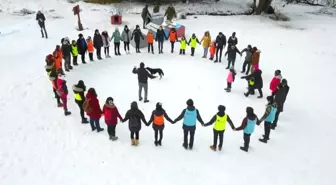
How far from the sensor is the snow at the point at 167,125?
8535mm

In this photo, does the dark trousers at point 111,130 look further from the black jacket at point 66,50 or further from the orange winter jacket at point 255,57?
the orange winter jacket at point 255,57

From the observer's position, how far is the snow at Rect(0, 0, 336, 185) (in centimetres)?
854

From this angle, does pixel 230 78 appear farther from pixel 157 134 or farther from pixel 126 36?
pixel 126 36

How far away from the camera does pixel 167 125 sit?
10617 mm

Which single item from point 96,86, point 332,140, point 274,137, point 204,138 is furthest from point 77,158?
point 332,140

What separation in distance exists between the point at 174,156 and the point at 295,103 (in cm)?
586

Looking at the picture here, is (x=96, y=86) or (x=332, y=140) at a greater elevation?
(x=96, y=86)

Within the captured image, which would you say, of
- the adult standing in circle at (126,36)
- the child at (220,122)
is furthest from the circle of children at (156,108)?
the adult standing in circle at (126,36)

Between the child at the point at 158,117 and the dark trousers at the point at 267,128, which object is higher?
the child at the point at 158,117

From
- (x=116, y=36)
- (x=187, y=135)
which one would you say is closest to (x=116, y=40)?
(x=116, y=36)

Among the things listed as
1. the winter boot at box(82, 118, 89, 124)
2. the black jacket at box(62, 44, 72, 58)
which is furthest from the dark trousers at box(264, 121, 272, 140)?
the black jacket at box(62, 44, 72, 58)

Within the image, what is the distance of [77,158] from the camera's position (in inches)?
348

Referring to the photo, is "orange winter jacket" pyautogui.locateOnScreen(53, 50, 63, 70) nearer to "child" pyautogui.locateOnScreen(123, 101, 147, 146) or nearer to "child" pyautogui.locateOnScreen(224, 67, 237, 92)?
"child" pyautogui.locateOnScreen(123, 101, 147, 146)

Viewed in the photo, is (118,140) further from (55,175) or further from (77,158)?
(55,175)
